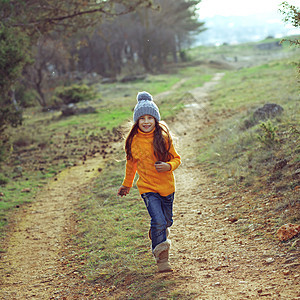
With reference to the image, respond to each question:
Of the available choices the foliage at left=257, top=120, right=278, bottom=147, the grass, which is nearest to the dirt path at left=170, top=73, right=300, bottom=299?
the grass

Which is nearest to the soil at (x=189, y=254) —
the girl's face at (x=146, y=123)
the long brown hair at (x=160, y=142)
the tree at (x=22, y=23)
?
the long brown hair at (x=160, y=142)

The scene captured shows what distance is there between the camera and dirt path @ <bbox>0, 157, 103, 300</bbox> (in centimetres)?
479

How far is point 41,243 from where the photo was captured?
6.16 meters

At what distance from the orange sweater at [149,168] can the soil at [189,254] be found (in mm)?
921

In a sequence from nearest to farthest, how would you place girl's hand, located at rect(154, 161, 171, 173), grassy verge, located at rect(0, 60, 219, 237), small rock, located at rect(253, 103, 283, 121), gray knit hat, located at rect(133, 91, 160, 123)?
girl's hand, located at rect(154, 161, 171, 173) < gray knit hat, located at rect(133, 91, 160, 123) < grassy verge, located at rect(0, 60, 219, 237) < small rock, located at rect(253, 103, 283, 121)

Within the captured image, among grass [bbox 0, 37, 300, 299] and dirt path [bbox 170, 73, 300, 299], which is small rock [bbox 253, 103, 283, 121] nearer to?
grass [bbox 0, 37, 300, 299]

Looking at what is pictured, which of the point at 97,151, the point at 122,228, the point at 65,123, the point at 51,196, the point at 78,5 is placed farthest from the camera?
the point at 65,123

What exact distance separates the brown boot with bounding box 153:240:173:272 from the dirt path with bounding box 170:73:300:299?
0.13 m

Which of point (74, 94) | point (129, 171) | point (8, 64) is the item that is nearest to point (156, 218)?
point (129, 171)

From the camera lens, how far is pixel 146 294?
3.89 metres

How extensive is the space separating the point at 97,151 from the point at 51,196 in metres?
3.42

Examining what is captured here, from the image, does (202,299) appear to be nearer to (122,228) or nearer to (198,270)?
(198,270)

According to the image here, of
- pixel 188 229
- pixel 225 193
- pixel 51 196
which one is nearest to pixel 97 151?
pixel 51 196

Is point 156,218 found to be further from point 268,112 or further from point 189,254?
point 268,112
